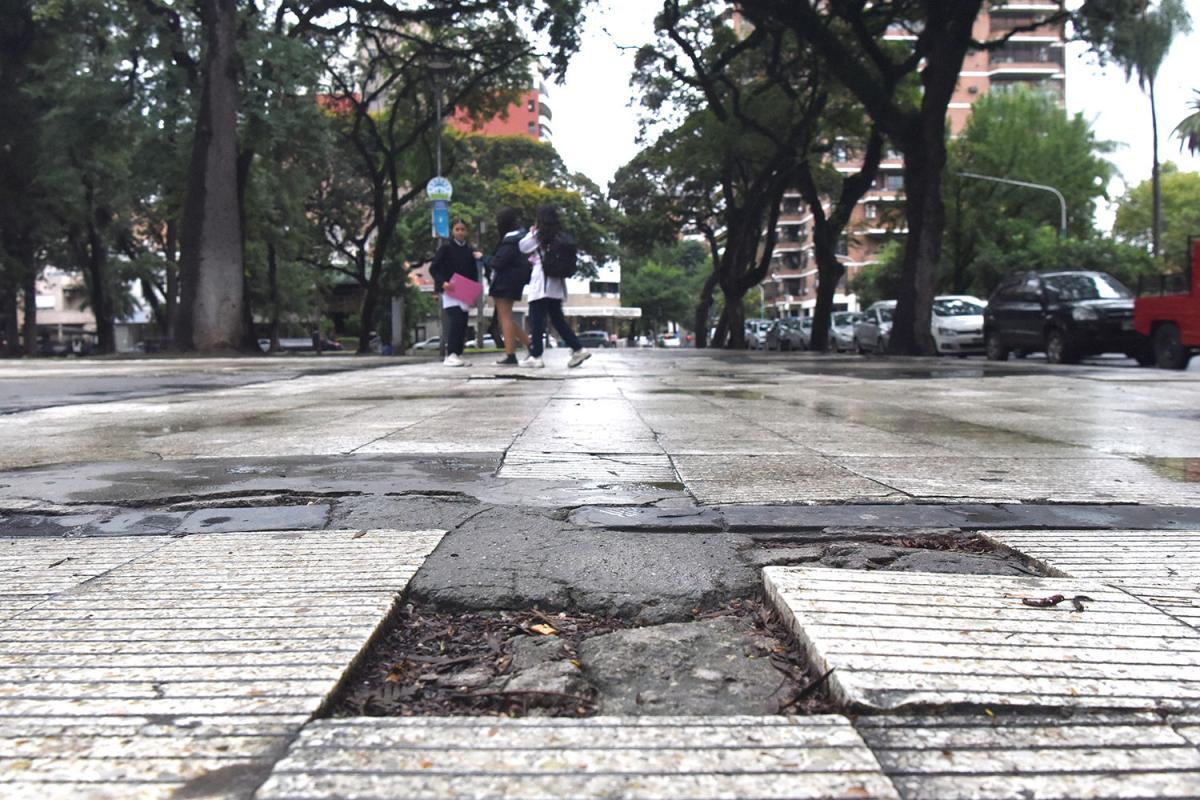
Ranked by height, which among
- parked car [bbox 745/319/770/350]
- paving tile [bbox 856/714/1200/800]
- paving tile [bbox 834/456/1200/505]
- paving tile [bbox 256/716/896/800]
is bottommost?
paving tile [bbox 856/714/1200/800]

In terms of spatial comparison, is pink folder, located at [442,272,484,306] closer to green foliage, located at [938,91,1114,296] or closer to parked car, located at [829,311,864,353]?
parked car, located at [829,311,864,353]

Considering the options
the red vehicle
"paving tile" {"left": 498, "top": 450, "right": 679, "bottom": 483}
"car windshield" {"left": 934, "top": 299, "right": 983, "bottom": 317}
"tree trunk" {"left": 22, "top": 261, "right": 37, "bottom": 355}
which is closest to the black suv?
the red vehicle

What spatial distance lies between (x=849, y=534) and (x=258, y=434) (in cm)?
371

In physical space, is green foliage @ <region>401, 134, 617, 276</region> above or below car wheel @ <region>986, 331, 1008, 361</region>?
above

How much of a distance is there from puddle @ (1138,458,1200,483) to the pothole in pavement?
103 inches

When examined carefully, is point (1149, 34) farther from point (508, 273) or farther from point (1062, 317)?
point (508, 273)

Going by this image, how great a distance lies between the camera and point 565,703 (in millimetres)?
1686

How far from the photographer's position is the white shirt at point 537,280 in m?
10.6

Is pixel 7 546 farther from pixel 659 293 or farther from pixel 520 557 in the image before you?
pixel 659 293

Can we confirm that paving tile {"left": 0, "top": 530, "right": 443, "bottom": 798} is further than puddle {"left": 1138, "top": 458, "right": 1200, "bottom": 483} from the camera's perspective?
No

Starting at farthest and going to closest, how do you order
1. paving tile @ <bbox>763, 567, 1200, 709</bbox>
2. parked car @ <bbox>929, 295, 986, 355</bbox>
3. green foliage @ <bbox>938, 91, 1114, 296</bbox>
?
1. green foliage @ <bbox>938, 91, 1114, 296</bbox>
2. parked car @ <bbox>929, 295, 986, 355</bbox>
3. paving tile @ <bbox>763, 567, 1200, 709</bbox>

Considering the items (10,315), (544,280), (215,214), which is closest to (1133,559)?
(544,280)

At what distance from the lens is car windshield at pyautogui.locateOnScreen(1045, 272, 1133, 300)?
15797 mm

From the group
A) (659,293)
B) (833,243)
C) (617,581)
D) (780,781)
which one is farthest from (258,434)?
(659,293)
